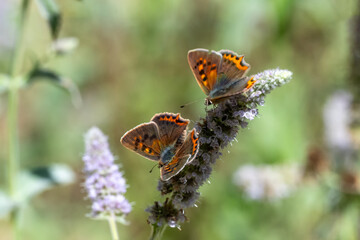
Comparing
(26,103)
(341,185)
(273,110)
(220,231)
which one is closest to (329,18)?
(273,110)

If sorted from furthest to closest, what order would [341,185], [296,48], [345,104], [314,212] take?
[296,48] → [314,212] → [345,104] → [341,185]

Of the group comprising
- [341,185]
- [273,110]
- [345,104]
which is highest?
[273,110]

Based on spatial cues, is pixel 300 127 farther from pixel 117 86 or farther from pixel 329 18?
pixel 117 86

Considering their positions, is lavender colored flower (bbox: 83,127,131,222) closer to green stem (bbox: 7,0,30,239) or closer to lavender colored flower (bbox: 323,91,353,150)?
green stem (bbox: 7,0,30,239)

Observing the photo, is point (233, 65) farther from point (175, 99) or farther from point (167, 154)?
point (175, 99)

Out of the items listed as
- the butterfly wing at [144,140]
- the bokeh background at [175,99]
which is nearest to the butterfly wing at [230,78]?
the butterfly wing at [144,140]

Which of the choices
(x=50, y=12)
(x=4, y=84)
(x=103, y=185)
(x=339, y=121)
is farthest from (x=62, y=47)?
(x=339, y=121)

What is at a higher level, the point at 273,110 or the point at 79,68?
the point at 79,68

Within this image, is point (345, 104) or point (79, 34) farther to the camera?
point (79, 34)
